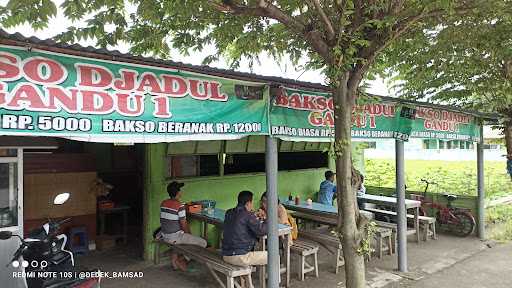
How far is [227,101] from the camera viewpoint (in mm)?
4793

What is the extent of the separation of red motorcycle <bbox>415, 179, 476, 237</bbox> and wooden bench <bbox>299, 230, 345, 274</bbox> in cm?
428

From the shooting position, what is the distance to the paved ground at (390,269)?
650cm

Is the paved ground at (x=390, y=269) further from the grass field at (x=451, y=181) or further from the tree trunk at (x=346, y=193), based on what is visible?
the grass field at (x=451, y=181)

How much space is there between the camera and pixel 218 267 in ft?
18.4

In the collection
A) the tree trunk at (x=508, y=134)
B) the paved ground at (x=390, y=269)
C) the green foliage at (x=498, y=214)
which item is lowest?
the paved ground at (x=390, y=269)

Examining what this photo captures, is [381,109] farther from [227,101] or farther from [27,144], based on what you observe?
[27,144]

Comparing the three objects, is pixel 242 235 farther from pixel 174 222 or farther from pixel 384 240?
pixel 384 240

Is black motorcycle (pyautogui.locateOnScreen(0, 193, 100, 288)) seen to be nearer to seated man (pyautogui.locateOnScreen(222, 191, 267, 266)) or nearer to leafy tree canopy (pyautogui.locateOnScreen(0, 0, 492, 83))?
seated man (pyautogui.locateOnScreen(222, 191, 267, 266))

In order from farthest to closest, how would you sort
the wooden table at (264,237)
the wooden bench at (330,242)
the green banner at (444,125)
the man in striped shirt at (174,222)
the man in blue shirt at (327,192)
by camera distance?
the man in blue shirt at (327,192) < the green banner at (444,125) < the wooden bench at (330,242) < the man in striped shirt at (174,222) < the wooden table at (264,237)

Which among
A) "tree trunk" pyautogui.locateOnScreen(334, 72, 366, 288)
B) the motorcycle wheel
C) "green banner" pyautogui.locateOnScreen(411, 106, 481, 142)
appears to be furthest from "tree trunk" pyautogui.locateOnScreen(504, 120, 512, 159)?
"tree trunk" pyautogui.locateOnScreen(334, 72, 366, 288)

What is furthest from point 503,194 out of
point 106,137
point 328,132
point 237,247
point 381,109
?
point 106,137

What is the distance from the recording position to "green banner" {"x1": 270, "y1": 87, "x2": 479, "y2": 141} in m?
5.38

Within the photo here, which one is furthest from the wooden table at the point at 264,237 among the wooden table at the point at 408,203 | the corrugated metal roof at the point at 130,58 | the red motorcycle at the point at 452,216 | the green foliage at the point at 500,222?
the green foliage at the point at 500,222

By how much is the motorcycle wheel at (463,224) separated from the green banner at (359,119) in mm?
2092
